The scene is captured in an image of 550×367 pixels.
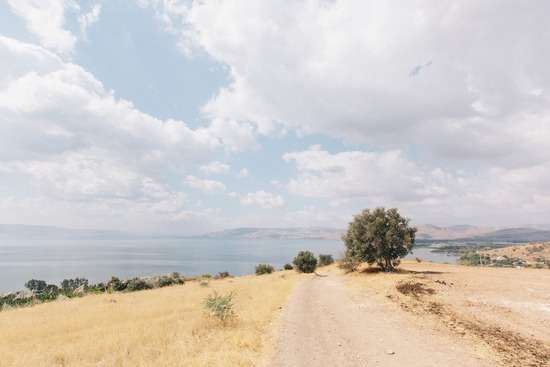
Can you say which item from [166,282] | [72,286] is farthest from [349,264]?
[72,286]

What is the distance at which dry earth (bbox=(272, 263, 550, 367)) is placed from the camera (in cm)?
1250

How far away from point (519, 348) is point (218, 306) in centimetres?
1478

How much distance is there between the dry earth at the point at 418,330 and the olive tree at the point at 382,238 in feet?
63.4

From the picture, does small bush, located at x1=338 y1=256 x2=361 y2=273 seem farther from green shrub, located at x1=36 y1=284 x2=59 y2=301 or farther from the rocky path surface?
green shrub, located at x1=36 y1=284 x2=59 y2=301

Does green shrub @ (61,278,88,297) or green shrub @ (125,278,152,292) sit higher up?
green shrub @ (125,278,152,292)

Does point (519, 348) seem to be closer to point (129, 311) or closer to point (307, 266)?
point (129, 311)

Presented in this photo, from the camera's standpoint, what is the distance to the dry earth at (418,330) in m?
12.5

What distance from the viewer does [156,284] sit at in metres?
62.7

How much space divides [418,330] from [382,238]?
3345 cm

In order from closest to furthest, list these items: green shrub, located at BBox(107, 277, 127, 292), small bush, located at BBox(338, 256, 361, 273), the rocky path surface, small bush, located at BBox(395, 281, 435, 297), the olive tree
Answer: the rocky path surface, small bush, located at BBox(395, 281, 435, 297), the olive tree, small bush, located at BBox(338, 256, 361, 273), green shrub, located at BBox(107, 277, 127, 292)

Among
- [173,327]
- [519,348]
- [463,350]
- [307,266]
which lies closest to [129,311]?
[173,327]

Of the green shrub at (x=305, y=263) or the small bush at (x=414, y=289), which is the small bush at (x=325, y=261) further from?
the small bush at (x=414, y=289)

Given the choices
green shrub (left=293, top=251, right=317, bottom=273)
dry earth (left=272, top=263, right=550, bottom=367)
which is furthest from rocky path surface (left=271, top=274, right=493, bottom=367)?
green shrub (left=293, top=251, right=317, bottom=273)

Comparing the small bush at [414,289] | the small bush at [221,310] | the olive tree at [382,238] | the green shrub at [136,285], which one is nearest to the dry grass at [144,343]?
the small bush at [221,310]
